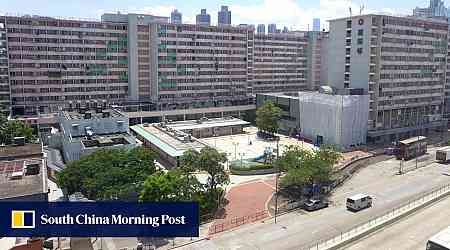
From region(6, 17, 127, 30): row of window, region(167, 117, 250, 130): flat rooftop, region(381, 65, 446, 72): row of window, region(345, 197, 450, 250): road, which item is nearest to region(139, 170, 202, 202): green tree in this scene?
region(345, 197, 450, 250): road

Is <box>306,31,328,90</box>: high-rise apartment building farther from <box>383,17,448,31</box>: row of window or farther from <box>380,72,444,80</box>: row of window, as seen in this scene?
<box>383,17,448,31</box>: row of window

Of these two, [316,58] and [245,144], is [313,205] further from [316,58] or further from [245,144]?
[316,58]

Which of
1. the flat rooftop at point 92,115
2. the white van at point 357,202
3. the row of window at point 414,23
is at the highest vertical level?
the row of window at point 414,23

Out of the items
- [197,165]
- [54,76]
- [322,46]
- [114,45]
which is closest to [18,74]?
[54,76]

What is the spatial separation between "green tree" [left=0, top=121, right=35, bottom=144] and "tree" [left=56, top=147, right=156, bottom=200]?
88.4 ft

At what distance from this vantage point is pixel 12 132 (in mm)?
71938

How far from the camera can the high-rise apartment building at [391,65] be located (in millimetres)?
86688

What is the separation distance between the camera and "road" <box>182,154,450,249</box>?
1567 inches

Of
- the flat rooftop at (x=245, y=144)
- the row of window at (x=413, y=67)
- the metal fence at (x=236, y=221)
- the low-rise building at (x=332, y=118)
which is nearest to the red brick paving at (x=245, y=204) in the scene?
the metal fence at (x=236, y=221)

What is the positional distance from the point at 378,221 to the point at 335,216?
479cm

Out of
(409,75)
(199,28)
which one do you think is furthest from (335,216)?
(199,28)

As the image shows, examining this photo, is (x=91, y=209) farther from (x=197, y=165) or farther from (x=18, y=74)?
(x=18, y=74)

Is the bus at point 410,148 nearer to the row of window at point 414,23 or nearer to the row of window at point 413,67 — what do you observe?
the row of window at point 413,67

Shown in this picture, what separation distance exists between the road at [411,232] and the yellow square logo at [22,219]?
28420 millimetres
